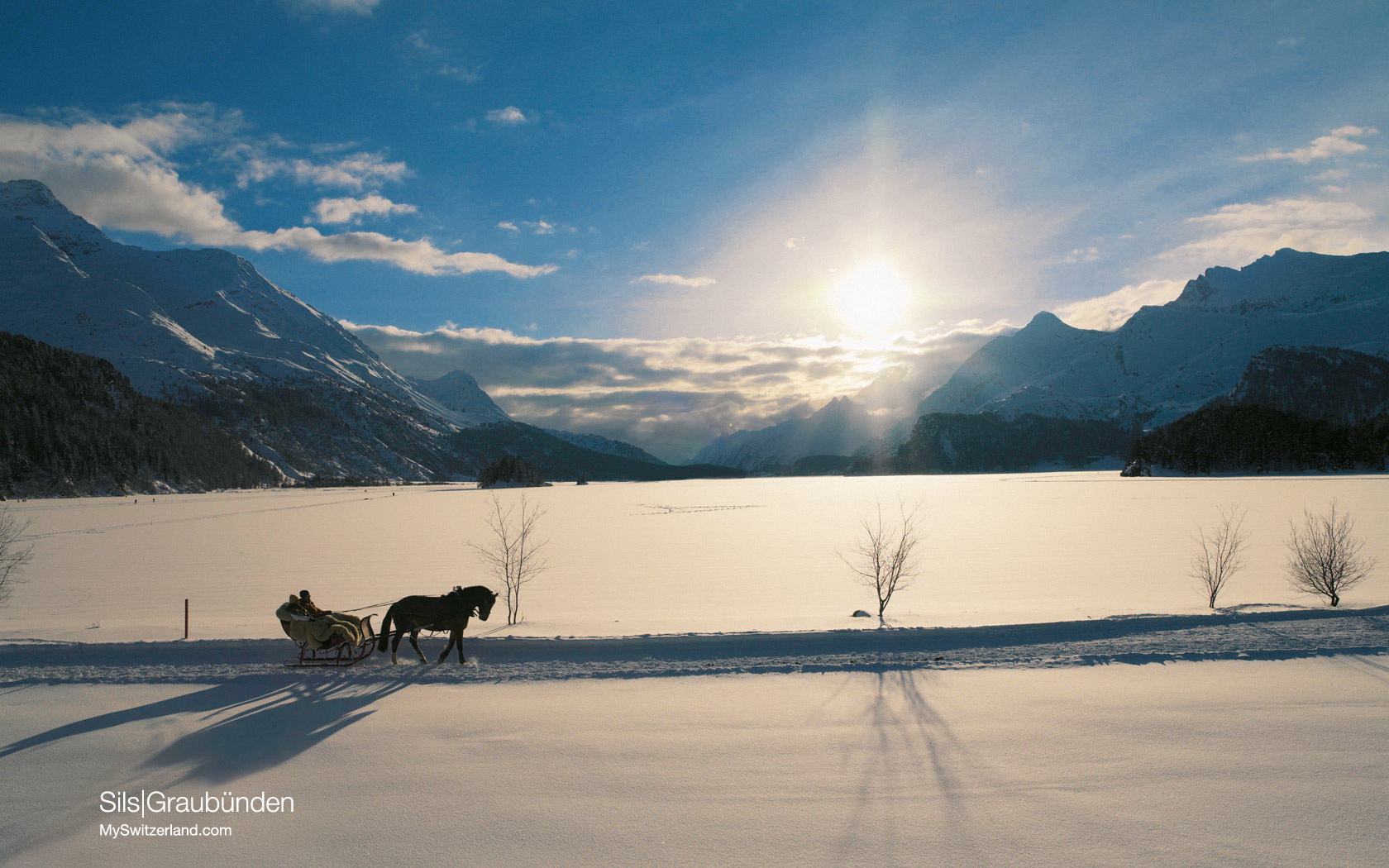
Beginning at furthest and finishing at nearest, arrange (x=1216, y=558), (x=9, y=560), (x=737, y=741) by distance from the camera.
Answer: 1. (x=9, y=560)
2. (x=1216, y=558)
3. (x=737, y=741)

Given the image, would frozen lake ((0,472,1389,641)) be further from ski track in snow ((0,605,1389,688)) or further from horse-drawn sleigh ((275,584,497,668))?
horse-drawn sleigh ((275,584,497,668))

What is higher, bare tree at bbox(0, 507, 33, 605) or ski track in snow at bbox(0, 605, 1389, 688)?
bare tree at bbox(0, 507, 33, 605)

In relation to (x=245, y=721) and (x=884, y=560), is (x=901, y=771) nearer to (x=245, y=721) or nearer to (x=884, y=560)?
(x=245, y=721)

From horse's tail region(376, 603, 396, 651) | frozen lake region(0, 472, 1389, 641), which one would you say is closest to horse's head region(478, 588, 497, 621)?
horse's tail region(376, 603, 396, 651)

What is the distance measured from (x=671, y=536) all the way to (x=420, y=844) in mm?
40492

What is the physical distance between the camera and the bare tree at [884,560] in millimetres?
19177

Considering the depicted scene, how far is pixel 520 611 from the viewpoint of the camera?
769 inches

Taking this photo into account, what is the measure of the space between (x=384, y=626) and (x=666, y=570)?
1927 centimetres

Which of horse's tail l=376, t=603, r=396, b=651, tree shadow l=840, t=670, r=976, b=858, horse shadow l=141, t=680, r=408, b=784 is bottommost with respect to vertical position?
tree shadow l=840, t=670, r=976, b=858

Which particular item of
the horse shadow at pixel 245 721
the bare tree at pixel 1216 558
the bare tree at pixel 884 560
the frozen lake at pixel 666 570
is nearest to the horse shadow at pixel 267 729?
the horse shadow at pixel 245 721

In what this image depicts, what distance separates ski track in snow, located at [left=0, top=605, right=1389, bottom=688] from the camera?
10.5 meters

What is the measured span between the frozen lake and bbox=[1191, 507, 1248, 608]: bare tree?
607mm

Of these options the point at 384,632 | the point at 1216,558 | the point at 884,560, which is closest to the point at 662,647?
the point at 384,632

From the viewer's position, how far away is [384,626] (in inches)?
435
